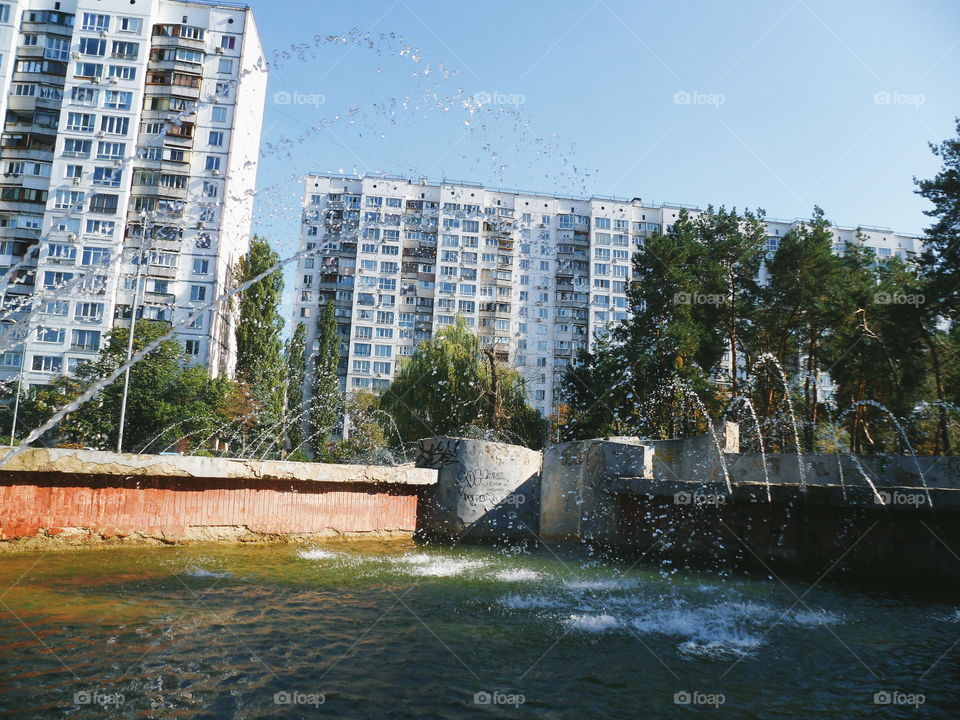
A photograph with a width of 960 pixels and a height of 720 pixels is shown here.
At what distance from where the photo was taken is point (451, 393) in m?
36.9

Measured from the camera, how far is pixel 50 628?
15.3 ft

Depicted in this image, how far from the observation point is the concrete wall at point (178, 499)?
287 inches

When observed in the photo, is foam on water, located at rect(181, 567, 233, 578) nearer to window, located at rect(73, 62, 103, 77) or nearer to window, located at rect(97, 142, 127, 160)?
window, located at rect(97, 142, 127, 160)

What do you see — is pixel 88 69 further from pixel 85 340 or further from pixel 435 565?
pixel 435 565

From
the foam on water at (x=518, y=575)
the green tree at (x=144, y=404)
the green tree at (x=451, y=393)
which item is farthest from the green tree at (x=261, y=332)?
the foam on water at (x=518, y=575)

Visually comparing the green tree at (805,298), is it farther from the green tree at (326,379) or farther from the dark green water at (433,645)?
the green tree at (326,379)

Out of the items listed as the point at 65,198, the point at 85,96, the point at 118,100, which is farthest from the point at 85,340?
the point at 85,96

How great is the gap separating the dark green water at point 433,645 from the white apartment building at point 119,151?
49.6m

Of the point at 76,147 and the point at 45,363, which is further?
the point at 76,147

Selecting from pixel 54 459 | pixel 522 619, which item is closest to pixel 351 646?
pixel 522 619

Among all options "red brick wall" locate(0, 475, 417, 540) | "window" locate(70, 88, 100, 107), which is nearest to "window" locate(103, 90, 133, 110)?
"window" locate(70, 88, 100, 107)

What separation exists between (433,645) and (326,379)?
53882 mm

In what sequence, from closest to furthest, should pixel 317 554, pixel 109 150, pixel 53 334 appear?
pixel 317 554
pixel 53 334
pixel 109 150

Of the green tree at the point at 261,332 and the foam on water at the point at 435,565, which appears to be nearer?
the foam on water at the point at 435,565
